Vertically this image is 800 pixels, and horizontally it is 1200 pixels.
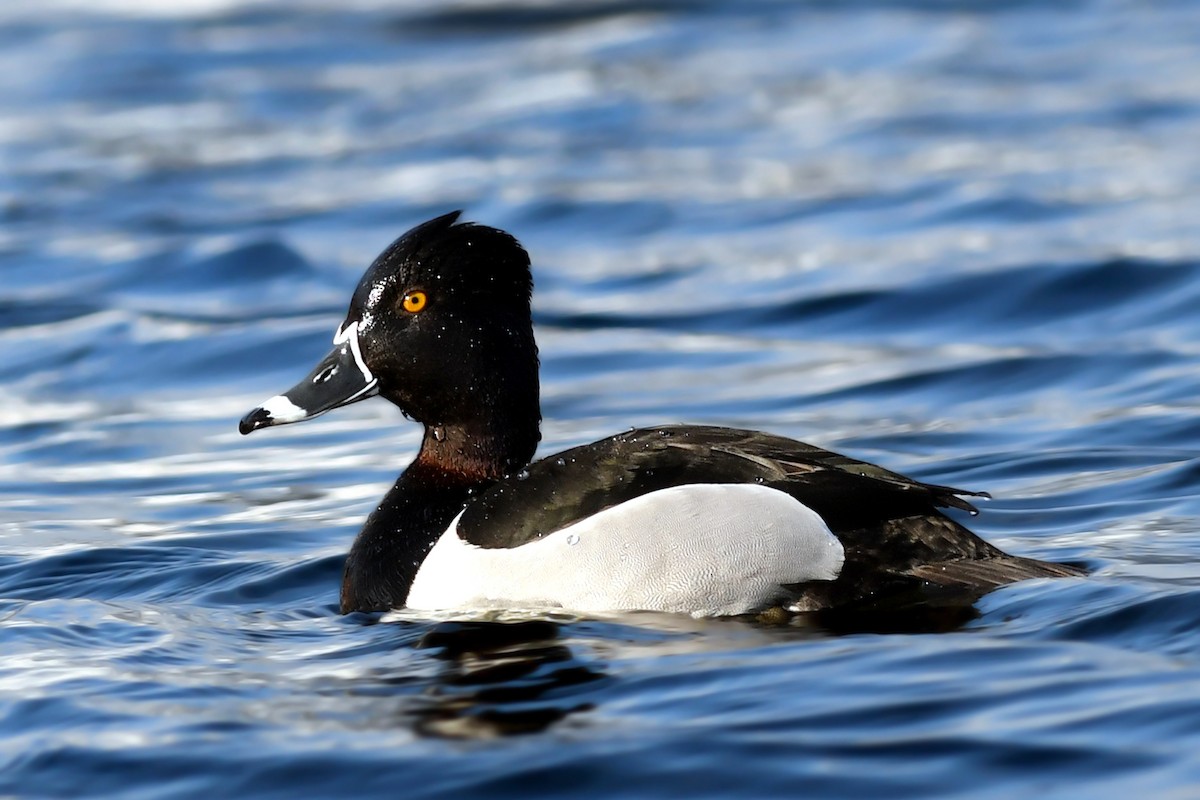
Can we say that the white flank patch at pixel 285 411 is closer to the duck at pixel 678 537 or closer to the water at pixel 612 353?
the duck at pixel 678 537

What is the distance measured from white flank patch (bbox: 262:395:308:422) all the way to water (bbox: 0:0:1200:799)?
0.60 metres

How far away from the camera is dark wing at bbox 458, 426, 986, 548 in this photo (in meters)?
5.57

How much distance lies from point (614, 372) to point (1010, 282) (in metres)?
2.60

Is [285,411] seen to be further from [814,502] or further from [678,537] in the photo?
[814,502]

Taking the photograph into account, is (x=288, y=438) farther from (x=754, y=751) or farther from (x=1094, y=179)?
(x=1094, y=179)

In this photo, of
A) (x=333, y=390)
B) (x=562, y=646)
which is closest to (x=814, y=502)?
(x=562, y=646)

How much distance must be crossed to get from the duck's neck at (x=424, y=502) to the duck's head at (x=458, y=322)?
0.12 feet

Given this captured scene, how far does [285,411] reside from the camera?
6504 mm

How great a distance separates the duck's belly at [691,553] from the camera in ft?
18.1

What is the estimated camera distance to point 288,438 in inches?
372

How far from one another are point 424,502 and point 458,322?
0.58m

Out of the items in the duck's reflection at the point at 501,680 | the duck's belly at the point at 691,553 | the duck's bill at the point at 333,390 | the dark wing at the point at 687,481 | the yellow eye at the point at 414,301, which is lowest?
the duck's reflection at the point at 501,680

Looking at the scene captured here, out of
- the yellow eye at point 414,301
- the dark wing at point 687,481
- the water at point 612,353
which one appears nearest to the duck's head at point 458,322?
the yellow eye at point 414,301

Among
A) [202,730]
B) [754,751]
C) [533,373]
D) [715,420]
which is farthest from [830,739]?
[715,420]
